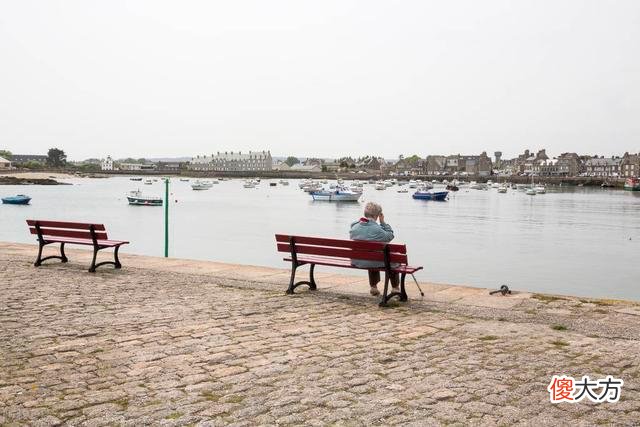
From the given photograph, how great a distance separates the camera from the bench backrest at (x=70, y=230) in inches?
496

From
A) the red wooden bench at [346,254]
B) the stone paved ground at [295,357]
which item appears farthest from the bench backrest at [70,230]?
the red wooden bench at [346,254]

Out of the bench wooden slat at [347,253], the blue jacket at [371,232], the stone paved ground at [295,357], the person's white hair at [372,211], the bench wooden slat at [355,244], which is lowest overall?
the stone paved ground at [295,357]

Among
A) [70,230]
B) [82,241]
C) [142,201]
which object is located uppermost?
[70,230]

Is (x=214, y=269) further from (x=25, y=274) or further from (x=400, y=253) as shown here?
(x=400, y=253)

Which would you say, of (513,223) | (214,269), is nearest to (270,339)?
(214,269)

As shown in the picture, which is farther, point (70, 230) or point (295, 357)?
point (70, 230)

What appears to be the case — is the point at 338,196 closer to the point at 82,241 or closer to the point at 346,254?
the point at 82,241

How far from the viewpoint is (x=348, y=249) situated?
9750 millimetres

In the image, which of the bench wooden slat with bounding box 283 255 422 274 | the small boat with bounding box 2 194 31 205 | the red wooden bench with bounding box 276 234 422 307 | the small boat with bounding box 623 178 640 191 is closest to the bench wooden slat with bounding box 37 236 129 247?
the red wooden bench with bounding box 276 234 422 307

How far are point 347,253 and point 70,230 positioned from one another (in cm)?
672

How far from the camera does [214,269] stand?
13023mm

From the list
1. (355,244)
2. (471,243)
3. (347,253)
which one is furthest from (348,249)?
(471,243)

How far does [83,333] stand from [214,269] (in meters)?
5.51

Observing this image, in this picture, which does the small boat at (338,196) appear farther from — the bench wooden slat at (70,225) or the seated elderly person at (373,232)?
the seated elderly person at (373,232)
